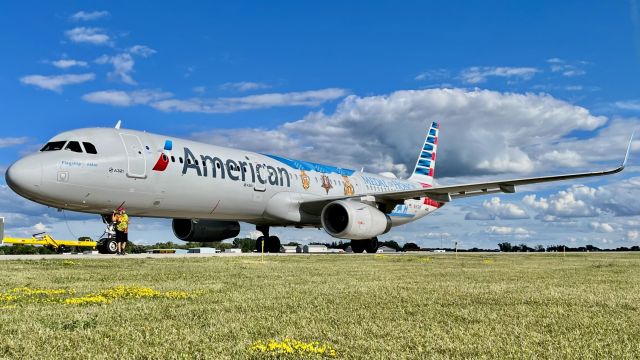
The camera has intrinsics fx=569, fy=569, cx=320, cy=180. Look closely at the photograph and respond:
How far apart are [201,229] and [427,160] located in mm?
20153

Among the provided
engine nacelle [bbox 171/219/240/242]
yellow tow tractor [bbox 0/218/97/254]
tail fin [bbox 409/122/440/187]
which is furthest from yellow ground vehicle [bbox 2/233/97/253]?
tail fin [bbox 409/122/440/187]

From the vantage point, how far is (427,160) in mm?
40156

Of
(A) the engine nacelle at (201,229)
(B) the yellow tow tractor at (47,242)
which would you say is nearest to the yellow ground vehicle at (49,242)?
(B) the yellow tow tractor at (47,242)

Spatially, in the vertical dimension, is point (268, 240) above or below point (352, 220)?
below

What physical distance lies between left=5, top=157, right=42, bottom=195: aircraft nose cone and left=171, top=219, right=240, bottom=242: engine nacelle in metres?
8.86

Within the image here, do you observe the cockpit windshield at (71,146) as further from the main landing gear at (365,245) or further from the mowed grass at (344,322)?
the main landing gear at (365,245)

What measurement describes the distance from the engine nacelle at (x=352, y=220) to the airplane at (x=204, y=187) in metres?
0.05

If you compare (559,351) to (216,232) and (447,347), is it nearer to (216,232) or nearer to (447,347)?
(447,347)

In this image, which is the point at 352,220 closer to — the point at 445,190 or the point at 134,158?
the point at 445,190

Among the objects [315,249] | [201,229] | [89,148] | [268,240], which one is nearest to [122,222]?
[89,148]

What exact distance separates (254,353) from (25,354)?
62.8 inches

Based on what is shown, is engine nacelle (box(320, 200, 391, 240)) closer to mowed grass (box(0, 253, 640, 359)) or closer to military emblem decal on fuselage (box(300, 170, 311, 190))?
military emblem decal on fuselage (box(300, 170, 311, 190))

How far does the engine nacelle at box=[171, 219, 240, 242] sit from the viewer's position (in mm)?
24825

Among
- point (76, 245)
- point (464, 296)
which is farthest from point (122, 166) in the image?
point (76, 245)
